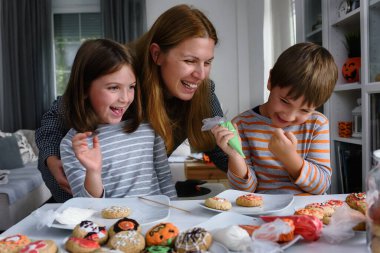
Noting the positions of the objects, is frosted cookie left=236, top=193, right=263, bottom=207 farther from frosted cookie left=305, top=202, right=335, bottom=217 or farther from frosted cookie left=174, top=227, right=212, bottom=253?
frosted cookie left=174, top=227, right=212, bottom=253

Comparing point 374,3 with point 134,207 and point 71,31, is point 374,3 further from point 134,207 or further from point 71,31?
point 71,31

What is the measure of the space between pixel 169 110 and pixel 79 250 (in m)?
0.96

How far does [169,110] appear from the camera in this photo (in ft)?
5.17

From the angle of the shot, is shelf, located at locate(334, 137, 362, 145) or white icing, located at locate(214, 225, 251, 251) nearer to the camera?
white icing, located at locate(214, 225, 251, 251)

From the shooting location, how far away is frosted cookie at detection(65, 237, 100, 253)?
661mm

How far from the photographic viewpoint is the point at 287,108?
133 centimetres

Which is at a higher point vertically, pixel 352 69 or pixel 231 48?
pixel 231 48

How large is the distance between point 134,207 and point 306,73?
0.73m

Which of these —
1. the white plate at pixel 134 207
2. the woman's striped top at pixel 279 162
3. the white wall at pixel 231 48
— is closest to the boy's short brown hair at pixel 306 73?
the woman's striped top at pixel 279 162

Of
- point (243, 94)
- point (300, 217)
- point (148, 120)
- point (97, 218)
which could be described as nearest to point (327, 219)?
point (300, 217)

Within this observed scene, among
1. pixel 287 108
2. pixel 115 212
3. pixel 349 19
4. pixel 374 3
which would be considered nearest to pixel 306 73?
pixel 287 108

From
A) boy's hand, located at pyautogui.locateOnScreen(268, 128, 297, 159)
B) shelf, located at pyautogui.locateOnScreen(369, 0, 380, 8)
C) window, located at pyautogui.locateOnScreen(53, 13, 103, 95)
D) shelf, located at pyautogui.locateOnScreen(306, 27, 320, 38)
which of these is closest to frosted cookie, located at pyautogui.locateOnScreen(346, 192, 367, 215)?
boy's hand, located at pyautogui.locateOnScreen(268, 128, 297, 159)

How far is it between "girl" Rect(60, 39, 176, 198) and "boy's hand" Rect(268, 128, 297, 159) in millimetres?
464

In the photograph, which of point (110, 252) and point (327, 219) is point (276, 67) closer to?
point (327, 219)
